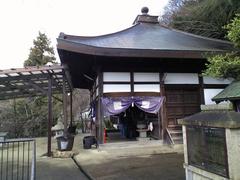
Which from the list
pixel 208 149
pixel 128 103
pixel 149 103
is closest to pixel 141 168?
pixel 208 149

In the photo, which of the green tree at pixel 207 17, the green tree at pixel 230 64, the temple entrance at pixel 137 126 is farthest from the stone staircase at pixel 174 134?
the green tree at pixel 207 17

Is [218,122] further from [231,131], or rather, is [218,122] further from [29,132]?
[29,132]

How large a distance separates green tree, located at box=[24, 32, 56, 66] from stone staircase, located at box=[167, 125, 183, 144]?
1859cm

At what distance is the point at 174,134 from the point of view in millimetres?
9984

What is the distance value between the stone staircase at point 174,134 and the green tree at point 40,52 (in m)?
18.6

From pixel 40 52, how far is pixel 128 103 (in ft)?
63.0

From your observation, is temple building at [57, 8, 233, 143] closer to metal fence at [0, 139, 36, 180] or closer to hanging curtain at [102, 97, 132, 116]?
hanging curtain at [102, 97, 132, 116]

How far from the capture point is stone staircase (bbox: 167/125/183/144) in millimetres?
9711

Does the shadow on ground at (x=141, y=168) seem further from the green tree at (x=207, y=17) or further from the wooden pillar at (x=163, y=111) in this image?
the green tree at (x=207, y=17)

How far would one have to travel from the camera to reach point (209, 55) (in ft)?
31.0

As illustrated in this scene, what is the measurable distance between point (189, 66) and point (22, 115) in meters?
15.0

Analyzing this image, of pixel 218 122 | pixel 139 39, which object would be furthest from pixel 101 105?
pixel 218 122

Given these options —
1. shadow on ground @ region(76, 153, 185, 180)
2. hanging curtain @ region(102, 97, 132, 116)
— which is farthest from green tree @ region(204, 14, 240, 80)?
hanging curtain @ region(102, 97, 132, 116)

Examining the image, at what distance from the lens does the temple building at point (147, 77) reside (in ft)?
31.1
